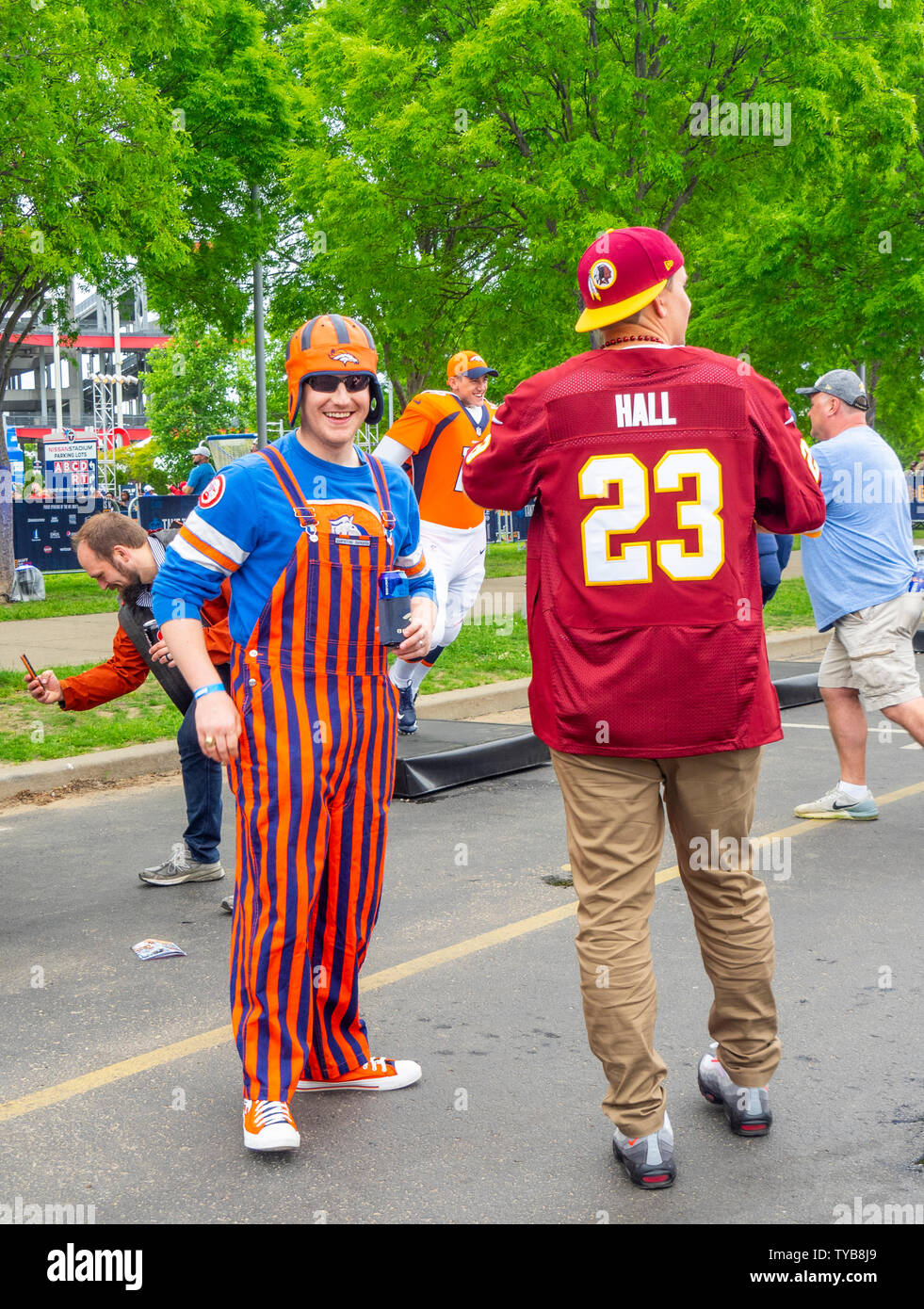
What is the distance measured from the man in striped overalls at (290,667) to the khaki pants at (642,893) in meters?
0.59

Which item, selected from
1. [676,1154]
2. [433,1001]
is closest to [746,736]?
[676,1154]

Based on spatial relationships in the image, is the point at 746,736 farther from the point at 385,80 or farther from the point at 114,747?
the point at 385,80

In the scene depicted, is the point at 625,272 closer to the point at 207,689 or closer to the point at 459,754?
the point at 207,689

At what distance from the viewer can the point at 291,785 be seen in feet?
10.9

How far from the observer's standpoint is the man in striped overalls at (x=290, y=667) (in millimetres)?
3312

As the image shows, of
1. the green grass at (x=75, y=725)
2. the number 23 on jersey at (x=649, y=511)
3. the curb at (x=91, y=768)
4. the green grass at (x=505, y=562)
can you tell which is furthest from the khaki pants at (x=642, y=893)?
the green grass at (x=505, y=562)

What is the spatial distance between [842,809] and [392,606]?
12.9 feet

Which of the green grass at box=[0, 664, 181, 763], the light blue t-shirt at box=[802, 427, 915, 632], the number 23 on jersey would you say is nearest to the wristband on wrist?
the number 23 on jersey

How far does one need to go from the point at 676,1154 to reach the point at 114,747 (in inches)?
220

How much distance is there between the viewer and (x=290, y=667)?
335cm

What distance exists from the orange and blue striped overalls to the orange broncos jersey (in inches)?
173

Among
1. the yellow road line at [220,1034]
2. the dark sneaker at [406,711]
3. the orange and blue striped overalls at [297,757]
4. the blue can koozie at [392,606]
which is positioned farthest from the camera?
the dark sneaker at [406,711]

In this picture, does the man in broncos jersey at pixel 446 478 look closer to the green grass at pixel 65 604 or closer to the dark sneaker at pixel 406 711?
the dark sneaker at pixel 406 711

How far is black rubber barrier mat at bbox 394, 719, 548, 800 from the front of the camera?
7426 millimetres
